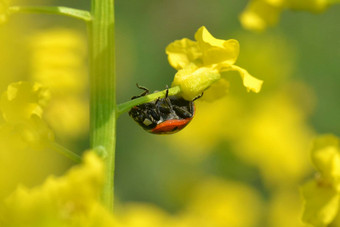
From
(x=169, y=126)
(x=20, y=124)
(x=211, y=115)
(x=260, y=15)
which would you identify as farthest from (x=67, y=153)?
(x=211, y=115)

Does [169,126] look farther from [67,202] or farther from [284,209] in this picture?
[284,209]

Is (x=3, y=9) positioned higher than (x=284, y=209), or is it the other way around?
(x=3, y=9)

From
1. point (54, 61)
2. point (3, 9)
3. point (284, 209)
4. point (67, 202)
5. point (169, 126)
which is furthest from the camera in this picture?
point (284, 209)

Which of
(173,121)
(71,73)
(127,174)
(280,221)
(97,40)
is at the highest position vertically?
(97,40)

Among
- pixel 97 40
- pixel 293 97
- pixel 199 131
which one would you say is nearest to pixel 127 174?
pixel 199 131

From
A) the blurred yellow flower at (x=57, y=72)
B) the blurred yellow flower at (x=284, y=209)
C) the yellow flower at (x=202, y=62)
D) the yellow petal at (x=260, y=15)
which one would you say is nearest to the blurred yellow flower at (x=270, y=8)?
the yellow petal at (x=260, y=15)

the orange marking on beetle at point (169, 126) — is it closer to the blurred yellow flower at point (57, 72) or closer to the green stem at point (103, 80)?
the green stem at point (103, 80)

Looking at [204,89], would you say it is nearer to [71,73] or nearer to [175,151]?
[71,73]
